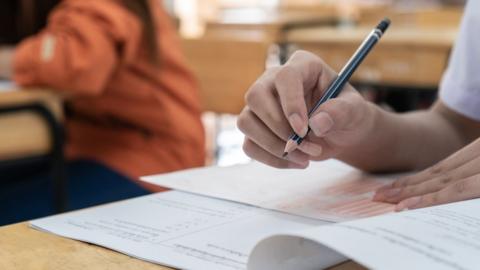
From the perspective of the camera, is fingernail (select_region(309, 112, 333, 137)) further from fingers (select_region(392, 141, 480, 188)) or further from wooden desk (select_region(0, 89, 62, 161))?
wooden desk (select_region(0, 89, 62, 161))

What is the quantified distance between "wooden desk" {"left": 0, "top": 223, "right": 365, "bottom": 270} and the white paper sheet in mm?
52

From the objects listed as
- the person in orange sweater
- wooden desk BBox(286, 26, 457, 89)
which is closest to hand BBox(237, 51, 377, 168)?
the person in orange sweater

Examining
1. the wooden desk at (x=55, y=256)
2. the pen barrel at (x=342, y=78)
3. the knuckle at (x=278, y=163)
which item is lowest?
the wooden desk at (x=55, y=256)

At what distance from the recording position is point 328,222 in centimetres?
64

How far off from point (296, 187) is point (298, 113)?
0.14 m

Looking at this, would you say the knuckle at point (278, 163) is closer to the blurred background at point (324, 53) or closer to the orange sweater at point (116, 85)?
the blurred background at point (324, 53)

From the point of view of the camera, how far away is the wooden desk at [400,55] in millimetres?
2996

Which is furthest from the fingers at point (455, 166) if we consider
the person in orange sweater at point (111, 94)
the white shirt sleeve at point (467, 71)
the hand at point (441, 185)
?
the person in orange sweater at point (111, 94)

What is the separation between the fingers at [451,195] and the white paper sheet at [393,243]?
0.07m

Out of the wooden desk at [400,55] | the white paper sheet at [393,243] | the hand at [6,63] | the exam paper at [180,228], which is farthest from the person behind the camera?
the wooden desk at [400,55]

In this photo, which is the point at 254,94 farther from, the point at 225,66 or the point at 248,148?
the point at 225,66

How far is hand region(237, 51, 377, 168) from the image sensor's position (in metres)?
0.68

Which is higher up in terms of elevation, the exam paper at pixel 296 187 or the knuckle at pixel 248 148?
the knuckle at pixel 248 148

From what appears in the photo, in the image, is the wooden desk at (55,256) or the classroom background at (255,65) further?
the classroom background at (255,65)
